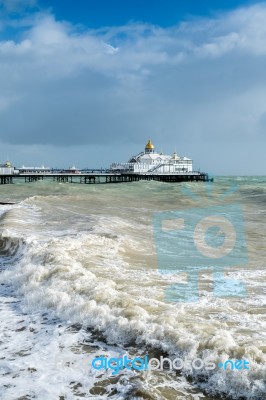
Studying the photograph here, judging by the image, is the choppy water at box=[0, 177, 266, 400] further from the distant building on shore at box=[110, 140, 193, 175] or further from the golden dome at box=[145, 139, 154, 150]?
the golden dome at box=[145, 139, 154, 150]

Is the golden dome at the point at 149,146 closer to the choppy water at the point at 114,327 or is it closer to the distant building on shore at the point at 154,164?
the distant building on shore at the point at 154,164

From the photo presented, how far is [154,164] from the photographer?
10156cm

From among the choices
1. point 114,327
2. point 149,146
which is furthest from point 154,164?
point 114,327

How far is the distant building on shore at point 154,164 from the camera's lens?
9800cm

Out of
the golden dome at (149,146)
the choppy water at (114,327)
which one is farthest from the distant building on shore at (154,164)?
the choppy water at (114,327)

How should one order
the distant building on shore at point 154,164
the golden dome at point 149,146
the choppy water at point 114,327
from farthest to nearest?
the golden dome at point 149,146, the distant building on shore at point 154,164, the choppy water at point 114,327

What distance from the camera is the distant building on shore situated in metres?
98.0

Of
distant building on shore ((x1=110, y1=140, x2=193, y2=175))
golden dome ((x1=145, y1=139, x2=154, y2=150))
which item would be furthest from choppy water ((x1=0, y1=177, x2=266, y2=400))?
golden dome ((x1=145, y1=139, x2=154, y2=150))

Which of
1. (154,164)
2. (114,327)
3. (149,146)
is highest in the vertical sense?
(149,146)

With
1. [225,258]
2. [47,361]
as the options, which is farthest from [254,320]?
[225,258]

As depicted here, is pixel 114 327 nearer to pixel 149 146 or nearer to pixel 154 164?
pixel 154 164

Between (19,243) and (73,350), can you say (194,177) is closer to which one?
(19,243)

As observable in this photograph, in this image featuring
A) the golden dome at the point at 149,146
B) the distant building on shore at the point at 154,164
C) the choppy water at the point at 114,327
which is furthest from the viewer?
the golden dome at the point at 149,146

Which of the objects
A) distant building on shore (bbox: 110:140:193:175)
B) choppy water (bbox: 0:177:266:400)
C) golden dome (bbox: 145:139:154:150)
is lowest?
choppy water (bbox: 0:177:266:400)
